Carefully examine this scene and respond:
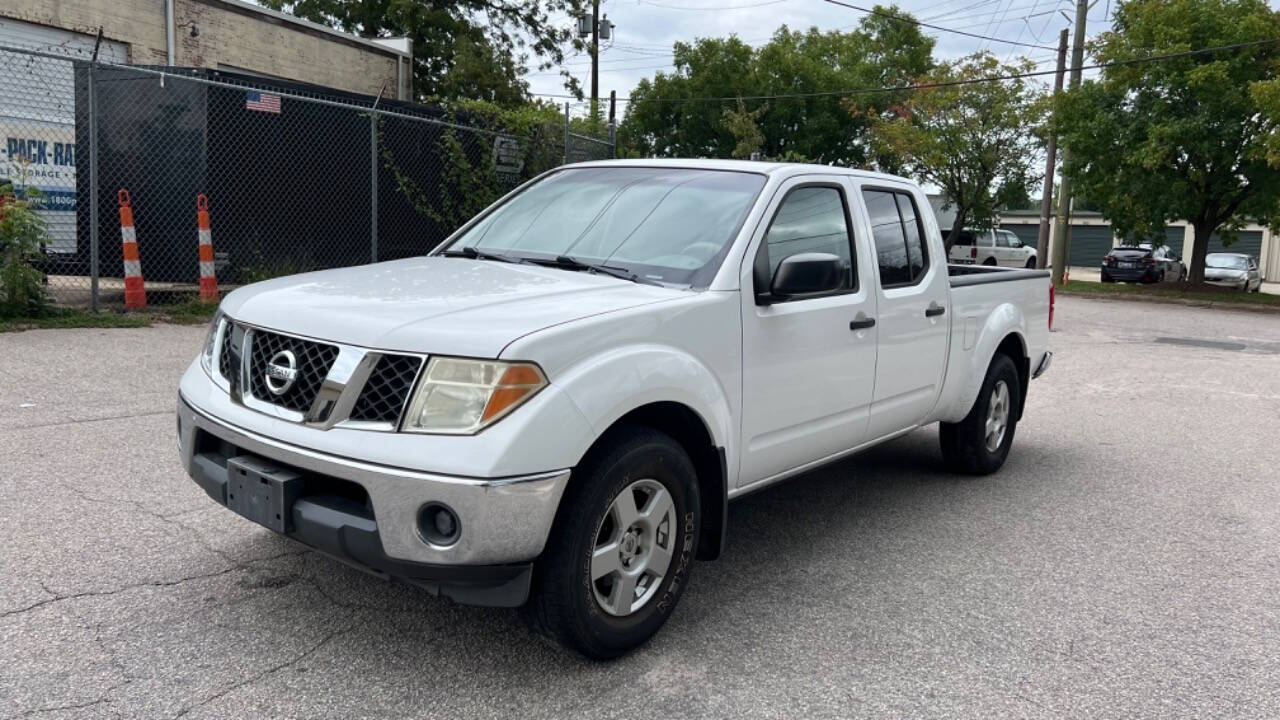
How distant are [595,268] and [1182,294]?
2603 cm

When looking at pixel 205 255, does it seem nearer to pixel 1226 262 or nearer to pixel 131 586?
pixel 131 586

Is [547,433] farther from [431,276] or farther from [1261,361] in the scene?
[1261,361]

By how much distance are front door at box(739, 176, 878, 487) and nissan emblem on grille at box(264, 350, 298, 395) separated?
1612mm

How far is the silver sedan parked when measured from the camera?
99.0 ft

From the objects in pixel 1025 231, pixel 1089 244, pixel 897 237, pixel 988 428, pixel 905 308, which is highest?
pixel 1025 231

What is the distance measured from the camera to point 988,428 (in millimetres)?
6035

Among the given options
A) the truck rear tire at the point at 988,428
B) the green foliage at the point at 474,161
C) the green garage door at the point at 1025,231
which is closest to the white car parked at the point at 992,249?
the green garage door at the point at 1025,231

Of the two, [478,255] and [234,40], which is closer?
[478,255]

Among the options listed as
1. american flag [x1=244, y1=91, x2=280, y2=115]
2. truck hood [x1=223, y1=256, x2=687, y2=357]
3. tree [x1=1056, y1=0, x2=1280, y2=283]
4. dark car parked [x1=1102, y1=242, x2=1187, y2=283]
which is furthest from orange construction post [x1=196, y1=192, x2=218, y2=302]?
dark car parked [x1=1102, y1=242, x2=1187, y2=283]

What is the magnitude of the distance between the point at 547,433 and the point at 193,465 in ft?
4.59

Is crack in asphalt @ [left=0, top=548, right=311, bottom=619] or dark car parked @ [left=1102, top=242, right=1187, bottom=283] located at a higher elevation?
dark car parked @ [left=1102, top=242, right=1187, bottom=283]

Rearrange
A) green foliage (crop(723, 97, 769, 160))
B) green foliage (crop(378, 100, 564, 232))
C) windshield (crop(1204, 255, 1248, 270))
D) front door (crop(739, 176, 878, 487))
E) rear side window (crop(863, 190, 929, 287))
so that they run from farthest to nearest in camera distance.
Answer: green foliage (crop(723, 97, 769, 160))
windshield (crop(1204, 255, 1248, 270))
green foliage (crop(378, 100, 564, 232))
rear side window (crop(863, 190, 929, 287))
front door (crop(739, 176, 878, 487))

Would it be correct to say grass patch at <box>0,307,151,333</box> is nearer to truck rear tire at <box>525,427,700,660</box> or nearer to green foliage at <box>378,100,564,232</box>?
green foliage at <box>378,100,564,232</box>

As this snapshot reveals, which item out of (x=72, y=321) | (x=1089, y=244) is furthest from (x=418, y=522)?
(x=1089, y=244)
